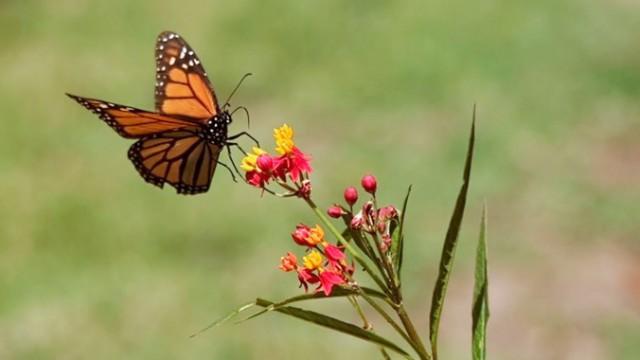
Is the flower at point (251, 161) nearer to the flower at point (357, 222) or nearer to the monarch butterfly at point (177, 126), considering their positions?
the flower at point (357, 222)

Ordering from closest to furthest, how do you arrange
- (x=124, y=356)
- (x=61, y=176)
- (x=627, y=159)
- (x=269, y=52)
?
(x=124, y=356) < (x=627, y=159) < (x=61, y=176) < (x=269, y=52)

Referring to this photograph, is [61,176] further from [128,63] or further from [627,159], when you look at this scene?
[627,159]

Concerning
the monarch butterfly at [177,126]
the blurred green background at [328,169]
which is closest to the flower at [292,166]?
the monarch butterfly at [177,126]

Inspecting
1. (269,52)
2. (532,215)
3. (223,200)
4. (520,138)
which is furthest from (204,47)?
(532,215)

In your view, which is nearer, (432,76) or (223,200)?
(223,200)

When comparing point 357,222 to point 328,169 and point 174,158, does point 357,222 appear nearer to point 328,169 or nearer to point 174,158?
point 174,158

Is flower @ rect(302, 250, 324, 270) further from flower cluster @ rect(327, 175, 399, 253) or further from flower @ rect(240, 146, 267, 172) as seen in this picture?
flower @ rect(240, 146, 267, 172)
